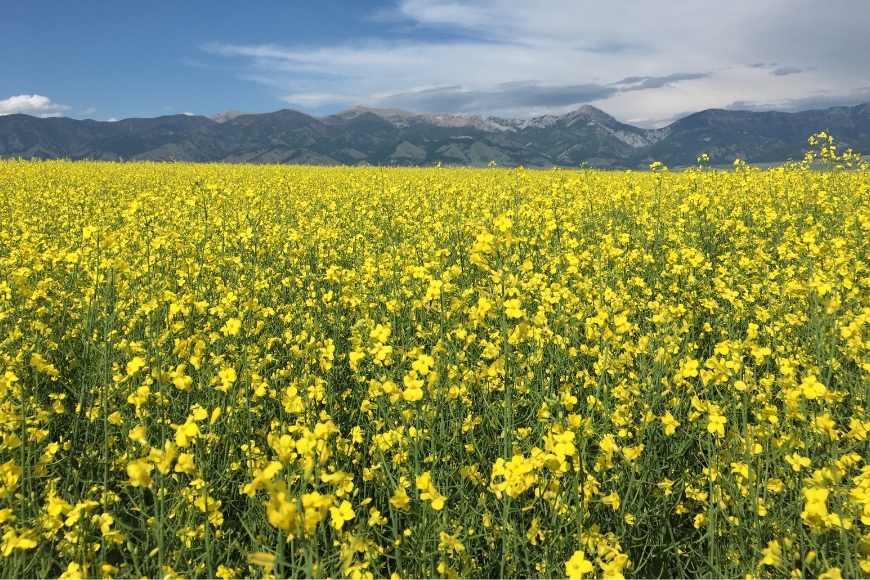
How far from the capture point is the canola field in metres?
1.85

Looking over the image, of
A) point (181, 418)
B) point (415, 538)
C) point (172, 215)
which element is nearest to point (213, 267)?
point (181, 418)

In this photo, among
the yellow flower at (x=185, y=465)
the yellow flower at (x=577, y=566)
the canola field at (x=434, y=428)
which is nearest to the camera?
the yellow flower at (x=577, y=566)

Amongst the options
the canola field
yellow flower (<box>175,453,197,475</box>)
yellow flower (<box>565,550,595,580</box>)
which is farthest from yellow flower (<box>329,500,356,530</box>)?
yellow flower (<box>565,550,595,580</box>)

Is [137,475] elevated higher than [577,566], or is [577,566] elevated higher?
[137,475]

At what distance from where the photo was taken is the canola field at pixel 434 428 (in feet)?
6.06

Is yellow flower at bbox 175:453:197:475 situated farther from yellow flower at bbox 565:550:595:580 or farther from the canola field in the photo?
yellow flower at bbox 565:550:595:580

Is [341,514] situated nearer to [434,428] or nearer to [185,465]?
[185,465]

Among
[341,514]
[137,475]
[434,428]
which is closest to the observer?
[137,475]

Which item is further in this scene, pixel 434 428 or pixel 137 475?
pixel 434 428

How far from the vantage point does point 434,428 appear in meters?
2.53

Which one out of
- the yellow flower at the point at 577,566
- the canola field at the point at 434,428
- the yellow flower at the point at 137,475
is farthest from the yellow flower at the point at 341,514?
the yellow flower at the point at 577,566

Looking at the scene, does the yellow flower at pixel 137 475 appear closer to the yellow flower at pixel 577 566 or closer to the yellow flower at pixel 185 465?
the yellow flower at pixel 185 465

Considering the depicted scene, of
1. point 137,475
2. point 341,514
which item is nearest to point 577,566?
point 341,514

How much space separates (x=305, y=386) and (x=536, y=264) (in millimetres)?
3958
